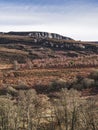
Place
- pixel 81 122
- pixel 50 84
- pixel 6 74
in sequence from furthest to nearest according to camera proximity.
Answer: pixel 6 74 → pixel 50 84 → pixel 81 122

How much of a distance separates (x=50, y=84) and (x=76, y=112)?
83.5m

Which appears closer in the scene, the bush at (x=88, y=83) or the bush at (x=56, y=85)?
the bush at (x=88, y=83)

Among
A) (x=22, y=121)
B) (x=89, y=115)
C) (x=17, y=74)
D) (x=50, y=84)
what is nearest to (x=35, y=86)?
(x=50, y=84)

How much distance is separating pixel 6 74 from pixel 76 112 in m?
122

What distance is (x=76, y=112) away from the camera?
78.3 m

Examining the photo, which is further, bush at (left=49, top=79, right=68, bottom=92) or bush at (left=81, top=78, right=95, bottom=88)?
bush at (left=49, top=79, right=68, bottom=92)

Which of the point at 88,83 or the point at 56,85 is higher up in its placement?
the point at 88,83

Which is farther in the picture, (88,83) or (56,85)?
(56,85)

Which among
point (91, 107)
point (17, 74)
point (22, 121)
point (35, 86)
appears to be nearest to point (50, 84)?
point (35, 86)

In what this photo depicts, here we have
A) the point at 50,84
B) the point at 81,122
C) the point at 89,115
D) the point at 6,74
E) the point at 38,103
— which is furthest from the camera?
the point at 6,74

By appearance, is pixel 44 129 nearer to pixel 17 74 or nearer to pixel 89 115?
pixel 89 115

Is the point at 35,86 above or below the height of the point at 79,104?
below

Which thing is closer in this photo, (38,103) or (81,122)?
(81,122)

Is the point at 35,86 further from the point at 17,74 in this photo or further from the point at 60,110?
the point at 60,110
